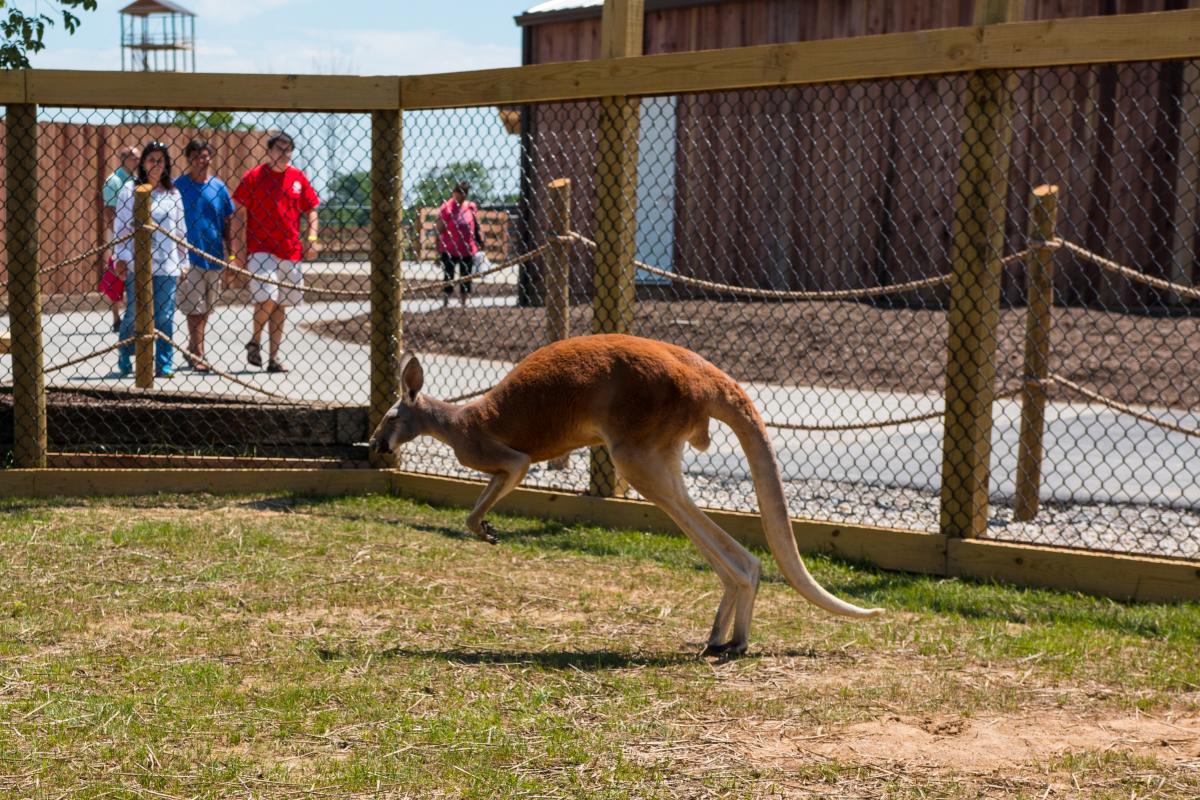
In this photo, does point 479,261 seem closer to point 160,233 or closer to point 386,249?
point 160,233

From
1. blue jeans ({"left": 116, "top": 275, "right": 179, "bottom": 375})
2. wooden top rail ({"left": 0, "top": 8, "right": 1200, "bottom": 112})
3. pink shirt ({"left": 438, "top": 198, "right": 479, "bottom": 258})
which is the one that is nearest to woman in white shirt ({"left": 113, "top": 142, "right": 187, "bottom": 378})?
blue jeans ({"left": 116, "top": 275, "right": 179, "bottom": 375})

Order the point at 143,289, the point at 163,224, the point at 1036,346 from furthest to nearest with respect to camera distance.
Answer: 1. the point at 163,224
2. the point at 143,289
3. the point at 1036,346

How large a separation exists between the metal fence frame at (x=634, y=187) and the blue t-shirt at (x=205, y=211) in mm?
3736

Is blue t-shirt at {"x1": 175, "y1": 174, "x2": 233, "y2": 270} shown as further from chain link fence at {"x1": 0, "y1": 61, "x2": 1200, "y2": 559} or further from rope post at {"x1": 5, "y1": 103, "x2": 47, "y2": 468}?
rope post at {"x1": 5, "y1": 103, "x2": 47, "y2": 468}

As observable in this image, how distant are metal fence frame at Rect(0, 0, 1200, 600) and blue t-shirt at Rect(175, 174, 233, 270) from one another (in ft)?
12.3

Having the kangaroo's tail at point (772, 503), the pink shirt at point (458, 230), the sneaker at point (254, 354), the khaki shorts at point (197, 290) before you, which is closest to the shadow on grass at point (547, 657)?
the kangaroo's tail at point (772, 503)

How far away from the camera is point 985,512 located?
629 cm

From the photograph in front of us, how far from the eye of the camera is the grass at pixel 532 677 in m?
3.71

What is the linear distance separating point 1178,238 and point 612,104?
34.4 ft

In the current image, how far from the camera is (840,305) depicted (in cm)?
A: 1625

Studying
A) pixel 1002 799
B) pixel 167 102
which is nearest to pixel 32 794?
pixel 1002 799

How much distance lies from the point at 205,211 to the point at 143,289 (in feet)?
4.99

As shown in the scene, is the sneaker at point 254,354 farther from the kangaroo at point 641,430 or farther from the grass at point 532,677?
the kangaroo at point 641,430

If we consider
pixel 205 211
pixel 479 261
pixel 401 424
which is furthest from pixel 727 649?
pixel 479 261
